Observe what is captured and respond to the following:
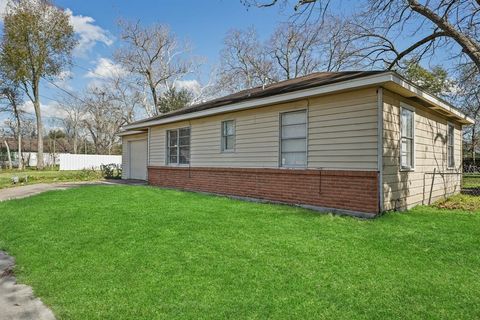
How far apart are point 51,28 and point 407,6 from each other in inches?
1073

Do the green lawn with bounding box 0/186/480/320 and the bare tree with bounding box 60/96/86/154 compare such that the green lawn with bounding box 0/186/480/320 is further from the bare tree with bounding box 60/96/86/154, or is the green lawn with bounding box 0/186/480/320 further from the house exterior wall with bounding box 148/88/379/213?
the bare tree with bounding box 60/96/86/154

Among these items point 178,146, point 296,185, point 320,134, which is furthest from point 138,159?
point 320,134

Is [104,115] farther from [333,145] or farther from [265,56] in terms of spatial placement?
[333,145]

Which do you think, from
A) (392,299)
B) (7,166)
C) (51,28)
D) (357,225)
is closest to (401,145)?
(357,225)

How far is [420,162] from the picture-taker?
898 centimetres

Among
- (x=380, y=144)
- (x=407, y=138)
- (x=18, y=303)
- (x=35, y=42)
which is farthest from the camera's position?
(x=35, y=42)

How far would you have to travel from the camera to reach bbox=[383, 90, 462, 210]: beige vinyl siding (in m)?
7.34

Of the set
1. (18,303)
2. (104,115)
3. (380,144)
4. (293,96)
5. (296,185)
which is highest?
(104,115)

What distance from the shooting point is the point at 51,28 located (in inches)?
1084

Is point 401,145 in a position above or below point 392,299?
above

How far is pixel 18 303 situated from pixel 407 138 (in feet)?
27.4

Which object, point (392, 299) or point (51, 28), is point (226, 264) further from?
point (51, 28)

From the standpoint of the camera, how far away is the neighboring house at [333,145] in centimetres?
723

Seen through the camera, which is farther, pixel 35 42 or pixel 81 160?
pixel 81 160
